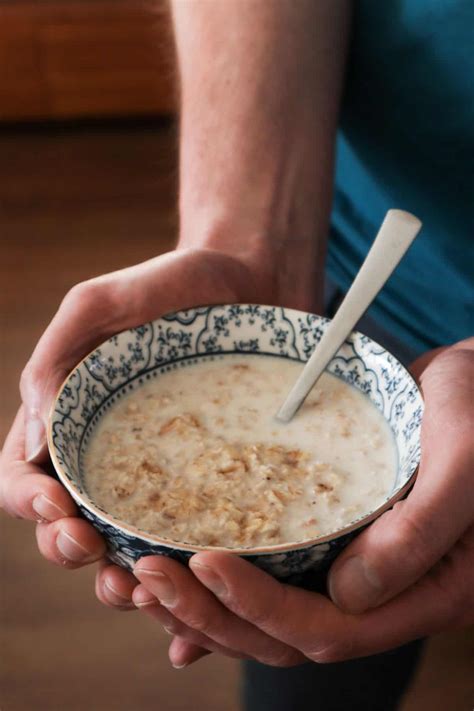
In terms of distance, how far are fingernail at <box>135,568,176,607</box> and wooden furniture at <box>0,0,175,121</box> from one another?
6.53ft

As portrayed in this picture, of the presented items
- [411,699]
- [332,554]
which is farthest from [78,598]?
[332,554]

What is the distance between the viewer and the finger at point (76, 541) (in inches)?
26.3

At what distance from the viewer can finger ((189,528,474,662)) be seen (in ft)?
2.00

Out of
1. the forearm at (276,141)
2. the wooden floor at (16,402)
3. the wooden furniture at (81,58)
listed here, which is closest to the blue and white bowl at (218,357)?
the forearm at (276,141)

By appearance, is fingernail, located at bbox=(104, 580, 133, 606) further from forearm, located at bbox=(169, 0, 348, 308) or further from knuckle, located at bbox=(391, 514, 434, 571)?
forearm, located at bbox=(169, 0, 348, 308)

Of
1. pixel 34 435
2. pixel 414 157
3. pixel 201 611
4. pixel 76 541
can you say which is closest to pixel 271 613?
pixel 201 611

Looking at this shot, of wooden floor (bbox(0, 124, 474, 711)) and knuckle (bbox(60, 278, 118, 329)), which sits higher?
knuckle (bbox(60, 278, 118, 329))

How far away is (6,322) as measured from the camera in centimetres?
204

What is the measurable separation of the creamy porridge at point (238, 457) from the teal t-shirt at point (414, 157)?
8.0 inches

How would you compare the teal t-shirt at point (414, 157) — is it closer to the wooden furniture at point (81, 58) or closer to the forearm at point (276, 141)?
the forearm at point (276, 141)

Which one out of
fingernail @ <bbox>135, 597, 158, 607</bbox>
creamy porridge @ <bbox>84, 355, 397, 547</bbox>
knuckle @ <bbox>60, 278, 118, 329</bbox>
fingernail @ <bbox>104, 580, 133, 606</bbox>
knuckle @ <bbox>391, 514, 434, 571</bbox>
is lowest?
fingernail @ <bbox>104, 580, 133, 606</bbox>

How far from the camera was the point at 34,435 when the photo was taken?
0.78 metres

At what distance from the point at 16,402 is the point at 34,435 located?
3.49 feet

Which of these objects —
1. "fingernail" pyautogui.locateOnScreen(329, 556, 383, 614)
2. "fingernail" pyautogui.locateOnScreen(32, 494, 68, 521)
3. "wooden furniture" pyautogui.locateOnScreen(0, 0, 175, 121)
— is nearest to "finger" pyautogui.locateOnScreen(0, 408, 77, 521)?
"fingernail" pyautogui.locateOnScreen(32, 494, 68, 521)
